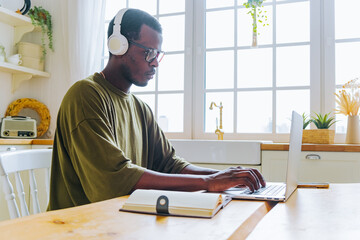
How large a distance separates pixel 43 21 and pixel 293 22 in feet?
6.56

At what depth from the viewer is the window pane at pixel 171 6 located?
3248 mm

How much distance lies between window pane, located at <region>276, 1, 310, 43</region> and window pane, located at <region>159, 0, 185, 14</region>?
0.77 m

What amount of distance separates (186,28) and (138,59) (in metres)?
1.78

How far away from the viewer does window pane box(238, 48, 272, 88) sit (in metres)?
2.98

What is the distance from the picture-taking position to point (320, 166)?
2.27 meters

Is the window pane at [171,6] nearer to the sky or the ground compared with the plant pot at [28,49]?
nearer to the sky

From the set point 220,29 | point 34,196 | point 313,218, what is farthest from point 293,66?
point 313,218

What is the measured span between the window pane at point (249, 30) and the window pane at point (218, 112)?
0.43 m

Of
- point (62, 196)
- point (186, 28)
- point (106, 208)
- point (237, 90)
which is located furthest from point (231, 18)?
point (106, 208)

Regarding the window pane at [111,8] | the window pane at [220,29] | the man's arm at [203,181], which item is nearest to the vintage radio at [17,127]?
the window pane at [111,8]

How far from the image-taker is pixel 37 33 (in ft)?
11.3

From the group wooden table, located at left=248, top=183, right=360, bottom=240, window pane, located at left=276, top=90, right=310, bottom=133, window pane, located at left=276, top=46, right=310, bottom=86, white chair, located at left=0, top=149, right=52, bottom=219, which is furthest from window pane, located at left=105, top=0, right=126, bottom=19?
wooden table, located at left=248, top=183, right=360, bottom=240

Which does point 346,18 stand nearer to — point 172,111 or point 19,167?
point 172,111

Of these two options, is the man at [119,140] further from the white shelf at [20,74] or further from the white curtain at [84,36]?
the white shelf at [20,74]
